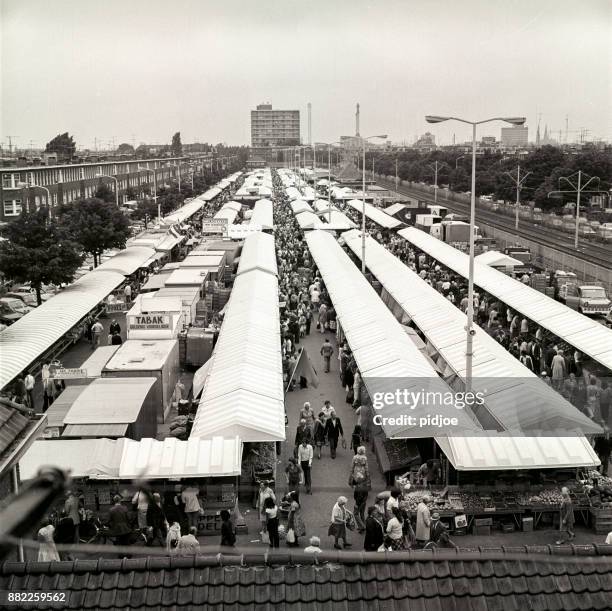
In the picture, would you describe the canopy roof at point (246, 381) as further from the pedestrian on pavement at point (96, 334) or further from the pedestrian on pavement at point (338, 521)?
the pedestrian on pavement at point (96, 334)

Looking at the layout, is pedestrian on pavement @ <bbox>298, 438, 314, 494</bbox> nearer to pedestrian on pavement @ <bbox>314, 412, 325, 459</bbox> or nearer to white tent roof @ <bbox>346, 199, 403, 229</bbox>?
pedestrian on pavement @ <bbox>314, 412, 325, 459</bbox>

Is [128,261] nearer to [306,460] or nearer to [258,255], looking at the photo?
[258,255]

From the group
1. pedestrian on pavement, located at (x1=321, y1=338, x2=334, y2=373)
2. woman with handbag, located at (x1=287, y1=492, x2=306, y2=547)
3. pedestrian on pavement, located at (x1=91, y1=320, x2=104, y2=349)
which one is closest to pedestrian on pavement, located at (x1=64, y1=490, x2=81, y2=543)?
woman with handbag, located at (x1=287, y1=492, x2=306, y2=547)

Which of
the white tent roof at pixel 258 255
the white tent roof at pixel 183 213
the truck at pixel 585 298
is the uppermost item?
the white tent roof at pixel 183 213

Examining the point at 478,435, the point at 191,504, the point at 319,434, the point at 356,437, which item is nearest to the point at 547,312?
the point at 356,437

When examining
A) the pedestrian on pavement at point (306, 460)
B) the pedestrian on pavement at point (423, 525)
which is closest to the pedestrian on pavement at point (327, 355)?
the pedestrian on pavement at point (306, 460)
